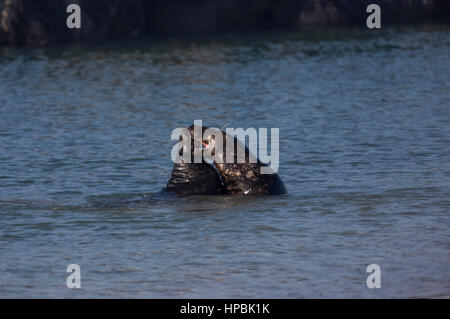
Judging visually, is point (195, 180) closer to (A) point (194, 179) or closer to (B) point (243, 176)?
(A) point (194, 179)

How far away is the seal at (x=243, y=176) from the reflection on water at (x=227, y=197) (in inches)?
6.4

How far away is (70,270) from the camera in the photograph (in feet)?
27.3

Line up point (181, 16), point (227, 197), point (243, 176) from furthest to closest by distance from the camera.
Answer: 1. point (181, 16)
2. point (227, 197)
3. point (243, 176)

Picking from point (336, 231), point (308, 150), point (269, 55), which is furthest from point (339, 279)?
point (269, 55)

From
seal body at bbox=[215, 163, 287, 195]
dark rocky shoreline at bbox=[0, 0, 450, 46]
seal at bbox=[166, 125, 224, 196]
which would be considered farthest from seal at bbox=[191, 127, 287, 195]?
dark rocky shoreline at bbox=[0, 0, 450, 46]

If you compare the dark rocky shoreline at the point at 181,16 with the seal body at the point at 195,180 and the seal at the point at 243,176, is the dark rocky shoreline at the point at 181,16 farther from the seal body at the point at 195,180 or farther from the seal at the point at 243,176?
the seal at the point at 243,176

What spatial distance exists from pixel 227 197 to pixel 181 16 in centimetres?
2745

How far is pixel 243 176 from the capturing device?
10773 millimetres

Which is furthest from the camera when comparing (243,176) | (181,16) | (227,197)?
(181,16)

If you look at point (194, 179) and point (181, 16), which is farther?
point (181, 16)

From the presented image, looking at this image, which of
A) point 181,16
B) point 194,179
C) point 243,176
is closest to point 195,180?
point 194,179

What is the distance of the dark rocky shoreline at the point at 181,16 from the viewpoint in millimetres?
32969

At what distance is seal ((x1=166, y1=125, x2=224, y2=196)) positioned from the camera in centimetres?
1075
